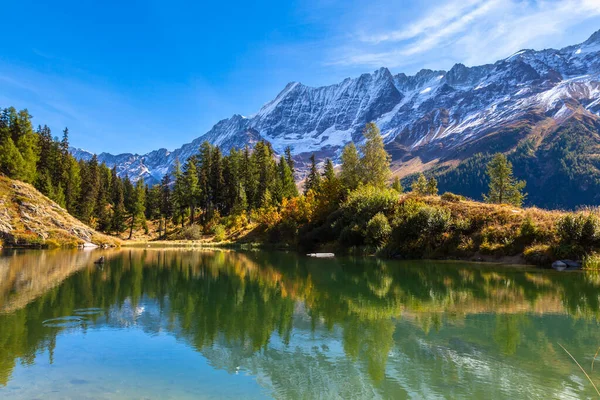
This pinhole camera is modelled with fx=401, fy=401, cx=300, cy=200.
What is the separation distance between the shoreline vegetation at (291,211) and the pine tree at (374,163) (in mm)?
159

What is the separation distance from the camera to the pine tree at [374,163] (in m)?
62.6

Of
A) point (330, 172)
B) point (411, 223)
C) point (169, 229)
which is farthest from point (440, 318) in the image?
point (169, 229)

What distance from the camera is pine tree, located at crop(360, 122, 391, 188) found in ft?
205

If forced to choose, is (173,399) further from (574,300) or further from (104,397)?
(574,300)

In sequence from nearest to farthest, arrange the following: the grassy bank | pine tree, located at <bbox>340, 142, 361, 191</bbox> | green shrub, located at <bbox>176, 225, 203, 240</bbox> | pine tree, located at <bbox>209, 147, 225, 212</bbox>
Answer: the grassy bank, pine tree, located at <bbox>340, 142, 361, 191</bbox>, green shrub, located at <bbox>176, 225, 203, 240</bbox>, pine tree, located at <bbox>209, 147, 225, 212</bbox>

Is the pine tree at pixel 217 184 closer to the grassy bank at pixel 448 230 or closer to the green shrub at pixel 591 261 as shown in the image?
the grassy bank at pixel 448 230

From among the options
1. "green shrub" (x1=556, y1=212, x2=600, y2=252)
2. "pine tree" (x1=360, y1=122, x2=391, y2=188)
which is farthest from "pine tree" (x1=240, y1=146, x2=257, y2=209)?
"green shrub" (x1=556, y1=212, x2=600, y2=252)

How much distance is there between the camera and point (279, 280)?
25.5m

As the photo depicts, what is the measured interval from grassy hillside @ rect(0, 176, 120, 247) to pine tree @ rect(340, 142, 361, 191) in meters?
42.0

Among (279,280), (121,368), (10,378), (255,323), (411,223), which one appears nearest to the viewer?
(10,378)

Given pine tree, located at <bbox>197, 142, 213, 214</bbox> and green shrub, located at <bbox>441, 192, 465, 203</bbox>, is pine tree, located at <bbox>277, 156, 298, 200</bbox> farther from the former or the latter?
green shrub, located at <bbox>441, 192, 465, 203</bbox>

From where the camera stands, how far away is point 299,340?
11.7m

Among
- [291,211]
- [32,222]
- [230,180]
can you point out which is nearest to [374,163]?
[291,211]

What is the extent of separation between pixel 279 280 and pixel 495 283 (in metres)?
12.6
